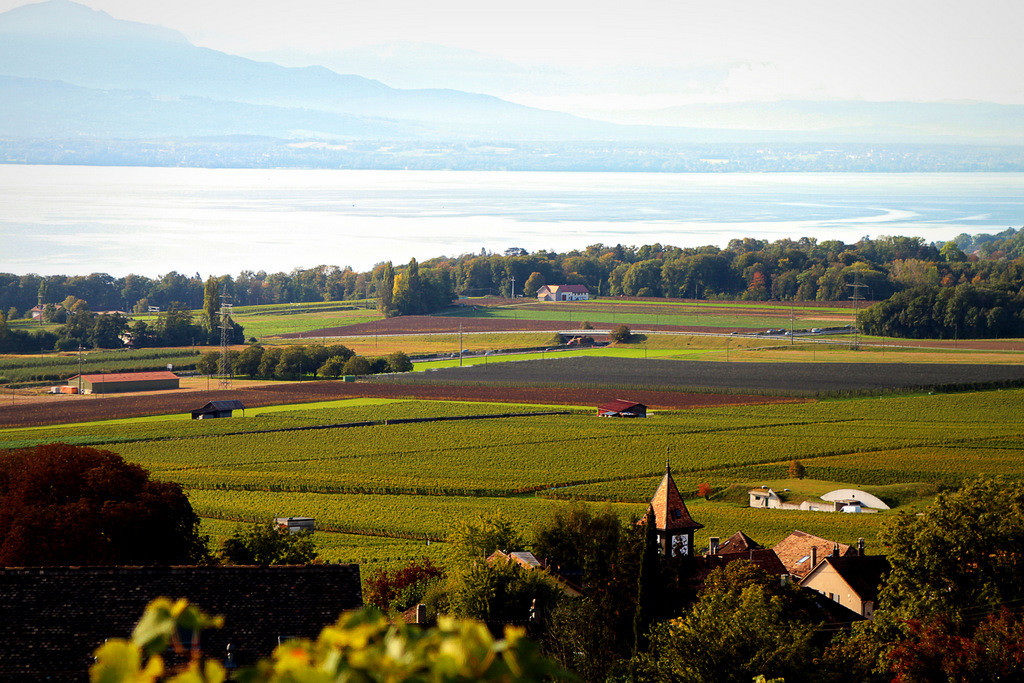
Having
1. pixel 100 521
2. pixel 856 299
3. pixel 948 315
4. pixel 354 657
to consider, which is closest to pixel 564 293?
pixel 856 299

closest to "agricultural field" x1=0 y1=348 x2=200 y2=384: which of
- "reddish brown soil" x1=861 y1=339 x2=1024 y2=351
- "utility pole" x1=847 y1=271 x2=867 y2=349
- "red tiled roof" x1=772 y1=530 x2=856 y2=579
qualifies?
"utility pole" x1=847 y1=271 x2=867 y2=349

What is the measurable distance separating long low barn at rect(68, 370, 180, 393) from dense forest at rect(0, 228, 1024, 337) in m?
31.7

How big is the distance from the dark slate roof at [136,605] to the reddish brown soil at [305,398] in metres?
41.2

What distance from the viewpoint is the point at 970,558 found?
928 inches

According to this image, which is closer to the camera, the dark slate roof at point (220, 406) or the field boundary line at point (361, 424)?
the field boundary line at point (361, 424)

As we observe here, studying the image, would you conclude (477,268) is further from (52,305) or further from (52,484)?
(52,484)

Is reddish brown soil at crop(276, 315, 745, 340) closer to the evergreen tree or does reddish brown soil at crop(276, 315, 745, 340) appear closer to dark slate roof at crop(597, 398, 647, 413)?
dark slate roof at crop(597, 398, 647, 413)

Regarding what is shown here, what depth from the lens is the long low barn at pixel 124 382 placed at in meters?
64.1

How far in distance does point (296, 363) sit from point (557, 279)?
170ft

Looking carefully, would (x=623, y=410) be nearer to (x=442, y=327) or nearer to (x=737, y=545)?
(x=737, y=545)

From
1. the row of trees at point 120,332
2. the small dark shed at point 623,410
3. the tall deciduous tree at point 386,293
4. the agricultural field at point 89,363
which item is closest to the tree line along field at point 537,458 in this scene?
the small dark shed at point 623,410

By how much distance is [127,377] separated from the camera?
221 ft

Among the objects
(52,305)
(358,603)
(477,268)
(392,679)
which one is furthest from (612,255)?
(392,679)

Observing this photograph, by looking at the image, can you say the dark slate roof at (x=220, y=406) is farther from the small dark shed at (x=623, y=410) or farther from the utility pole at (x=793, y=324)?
the utility pole at (x=793, y=324)
